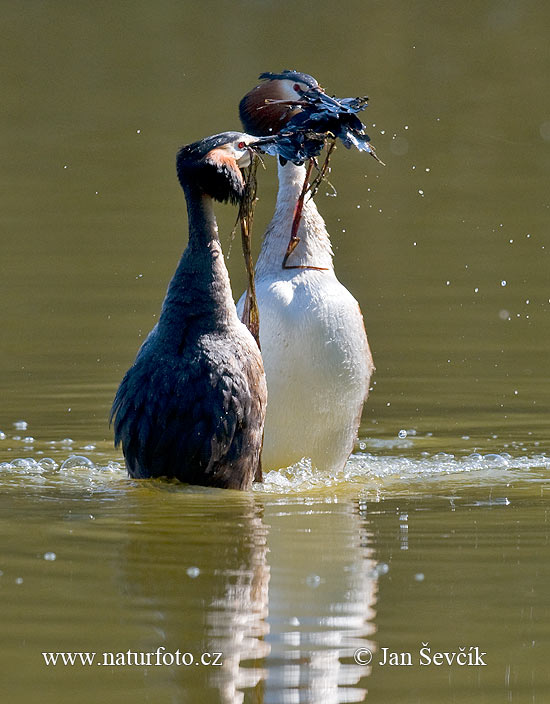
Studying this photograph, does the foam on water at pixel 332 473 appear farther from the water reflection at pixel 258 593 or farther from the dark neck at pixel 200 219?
the dark neck at pixel 200 219

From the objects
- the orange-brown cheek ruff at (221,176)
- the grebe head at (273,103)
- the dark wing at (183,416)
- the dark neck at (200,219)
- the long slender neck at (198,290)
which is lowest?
the dark wing at (183,416)

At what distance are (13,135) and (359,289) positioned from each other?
979 cm

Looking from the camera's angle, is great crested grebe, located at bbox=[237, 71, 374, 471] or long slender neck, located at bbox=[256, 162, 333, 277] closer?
great crested grebe, located at bbox=[237, 71, 374, 471]

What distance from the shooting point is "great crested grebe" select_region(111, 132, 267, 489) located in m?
6.97

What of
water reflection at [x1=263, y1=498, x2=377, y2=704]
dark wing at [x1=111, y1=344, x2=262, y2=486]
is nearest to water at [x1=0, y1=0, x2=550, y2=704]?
water reflection at [x1=263, y1=498, x2=377, y2=704]

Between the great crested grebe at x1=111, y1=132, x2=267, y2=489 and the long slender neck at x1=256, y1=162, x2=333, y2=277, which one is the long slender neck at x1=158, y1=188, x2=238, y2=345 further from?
the long slender neck at x1=256, y1=162, x2=333, y2=277

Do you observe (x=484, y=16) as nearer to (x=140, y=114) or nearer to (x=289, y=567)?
(x=140, y=114)

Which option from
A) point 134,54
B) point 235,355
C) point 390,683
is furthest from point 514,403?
point 134,54

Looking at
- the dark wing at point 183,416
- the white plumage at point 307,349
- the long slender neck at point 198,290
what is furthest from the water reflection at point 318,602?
the white plumage at point 307,349

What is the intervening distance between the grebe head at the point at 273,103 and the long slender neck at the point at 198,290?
1229mm

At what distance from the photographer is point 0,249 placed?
53.9 feet

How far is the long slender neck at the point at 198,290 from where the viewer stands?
23.2ft

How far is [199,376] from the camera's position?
6.97 m

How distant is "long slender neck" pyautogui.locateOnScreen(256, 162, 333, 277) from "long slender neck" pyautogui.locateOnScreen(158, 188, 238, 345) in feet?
3.42
